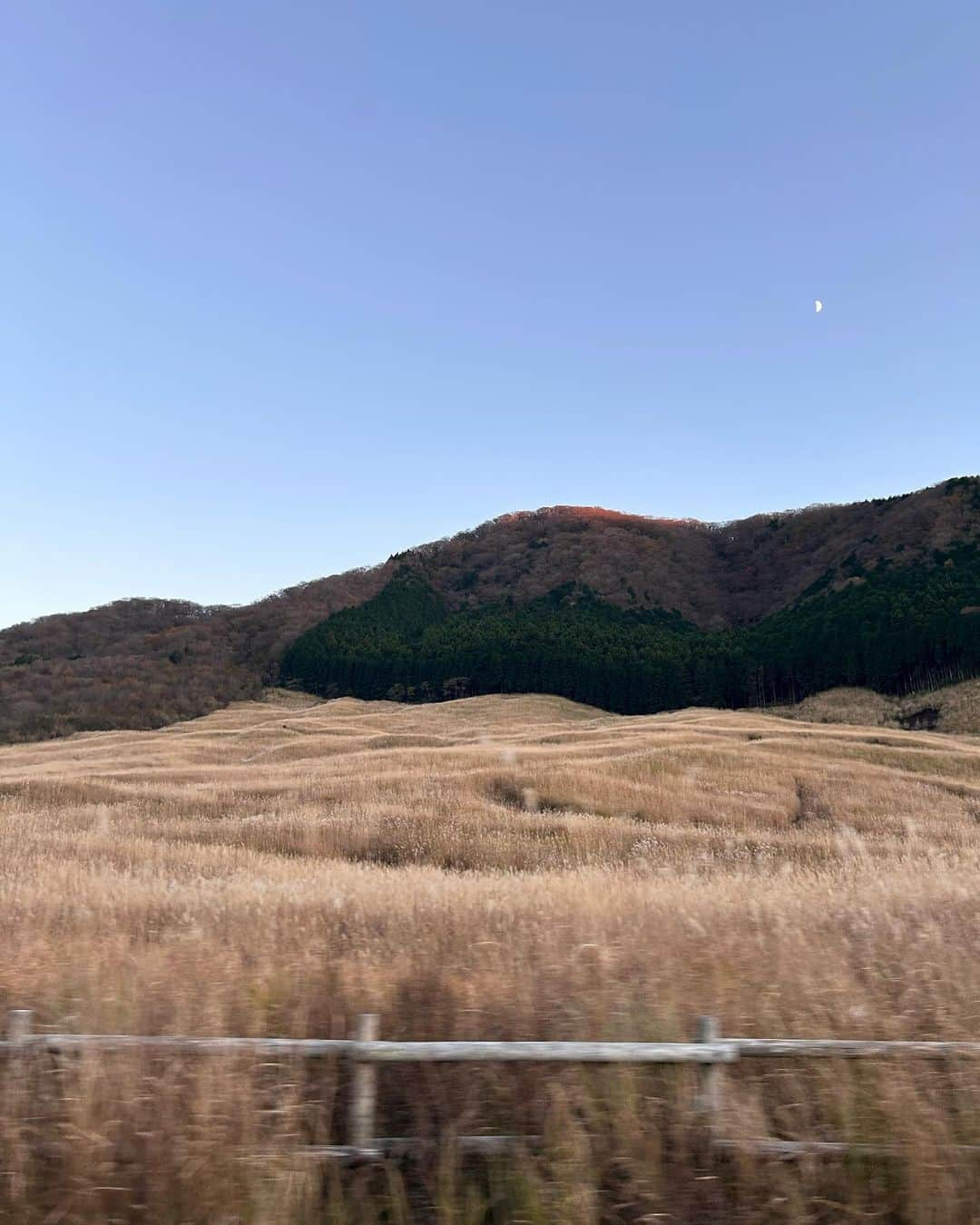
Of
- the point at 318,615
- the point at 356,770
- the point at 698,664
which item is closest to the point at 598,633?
the point at 698,664

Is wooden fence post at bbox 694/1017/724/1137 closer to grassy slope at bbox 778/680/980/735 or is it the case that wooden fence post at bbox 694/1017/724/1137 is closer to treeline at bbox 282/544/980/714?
grassy slope at bbox 778/680/980/735

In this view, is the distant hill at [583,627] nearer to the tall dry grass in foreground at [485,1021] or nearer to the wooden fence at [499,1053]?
the tall dry grass in foreground at [485,1021]

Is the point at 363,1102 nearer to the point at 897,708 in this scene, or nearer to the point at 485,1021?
the point at 485,1021

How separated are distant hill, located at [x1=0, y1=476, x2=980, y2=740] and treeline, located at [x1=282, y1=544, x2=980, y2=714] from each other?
0.26 metres

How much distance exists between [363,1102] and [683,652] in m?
107

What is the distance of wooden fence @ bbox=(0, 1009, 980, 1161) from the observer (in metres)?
3.99

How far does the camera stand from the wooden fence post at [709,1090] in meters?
4.13

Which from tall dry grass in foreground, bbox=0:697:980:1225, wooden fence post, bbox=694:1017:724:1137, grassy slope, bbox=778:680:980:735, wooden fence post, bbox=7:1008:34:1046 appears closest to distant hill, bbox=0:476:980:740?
grassy slope, bbox=778:680:980:735

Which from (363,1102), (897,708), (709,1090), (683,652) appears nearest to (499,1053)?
(363,1102)

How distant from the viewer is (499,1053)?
4.15m

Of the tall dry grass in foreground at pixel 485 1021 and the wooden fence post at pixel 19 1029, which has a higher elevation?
the wooden fence post at pixel 19 1029

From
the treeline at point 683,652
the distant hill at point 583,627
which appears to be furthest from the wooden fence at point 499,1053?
the distant hill at point 583,627

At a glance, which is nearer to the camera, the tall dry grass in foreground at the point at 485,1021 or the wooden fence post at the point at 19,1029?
the tall dry grass in foreground at the point at 485,1021

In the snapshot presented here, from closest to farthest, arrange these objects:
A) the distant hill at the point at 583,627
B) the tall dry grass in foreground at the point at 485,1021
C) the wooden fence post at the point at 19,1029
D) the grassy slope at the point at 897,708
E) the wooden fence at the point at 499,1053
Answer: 1. the tall dry grass in foreground at the point at 485,1021
2. the wooden fence at the point at 499,1053
3. the wooden fence post at the point at 19,1029
4. the grassy slope at the point at 897,708
5. the distant hill at the point at 583,627
